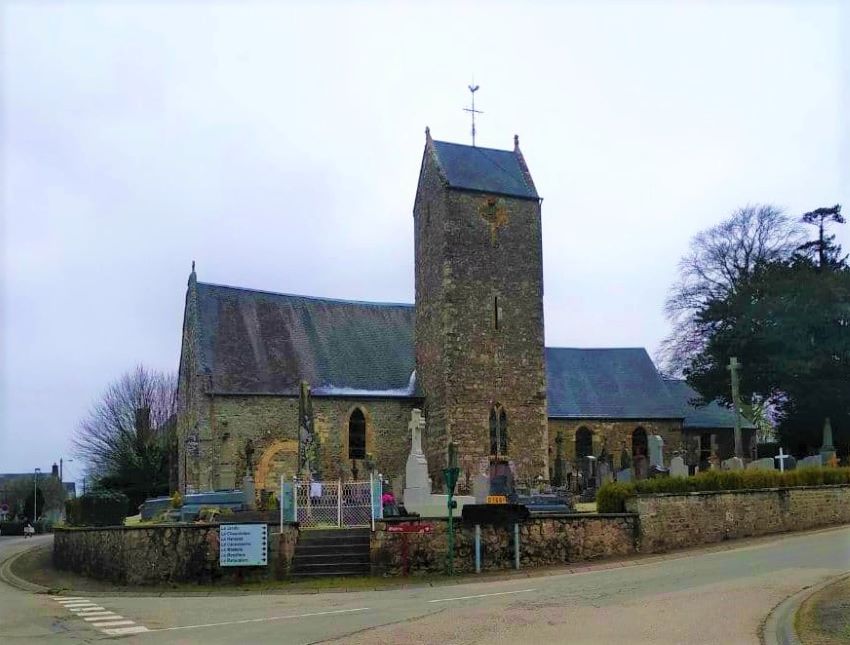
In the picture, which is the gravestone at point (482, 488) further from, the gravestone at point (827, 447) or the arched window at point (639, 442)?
the arched window at point (639, 442)

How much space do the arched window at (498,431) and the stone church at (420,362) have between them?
0.20 feet

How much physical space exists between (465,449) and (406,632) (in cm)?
2167

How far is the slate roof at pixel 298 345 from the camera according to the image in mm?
34250

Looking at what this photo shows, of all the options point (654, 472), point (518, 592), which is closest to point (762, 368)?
point (654, 472)

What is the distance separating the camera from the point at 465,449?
32.5 m

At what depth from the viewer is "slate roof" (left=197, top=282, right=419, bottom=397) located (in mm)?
34250

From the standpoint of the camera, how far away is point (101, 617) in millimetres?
13883

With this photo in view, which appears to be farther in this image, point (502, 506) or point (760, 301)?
point (760, 301)

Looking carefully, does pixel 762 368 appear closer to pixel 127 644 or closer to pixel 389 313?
pixel 389 313

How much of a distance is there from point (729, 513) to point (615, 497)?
329 centimetres

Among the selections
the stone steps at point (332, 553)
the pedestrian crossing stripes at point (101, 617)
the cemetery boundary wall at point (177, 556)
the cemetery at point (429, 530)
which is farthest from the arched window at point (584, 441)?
the pedestrian crossing stripes at point (101, 617)

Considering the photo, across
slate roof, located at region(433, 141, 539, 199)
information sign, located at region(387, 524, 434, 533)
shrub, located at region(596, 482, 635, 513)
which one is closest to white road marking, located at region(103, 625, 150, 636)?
information sign, located at region(387, 524, 434, 533)

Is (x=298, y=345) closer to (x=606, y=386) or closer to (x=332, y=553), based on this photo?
(x=606, y=386)

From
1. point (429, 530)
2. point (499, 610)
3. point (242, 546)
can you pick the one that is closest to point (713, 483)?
point (429, 530)
